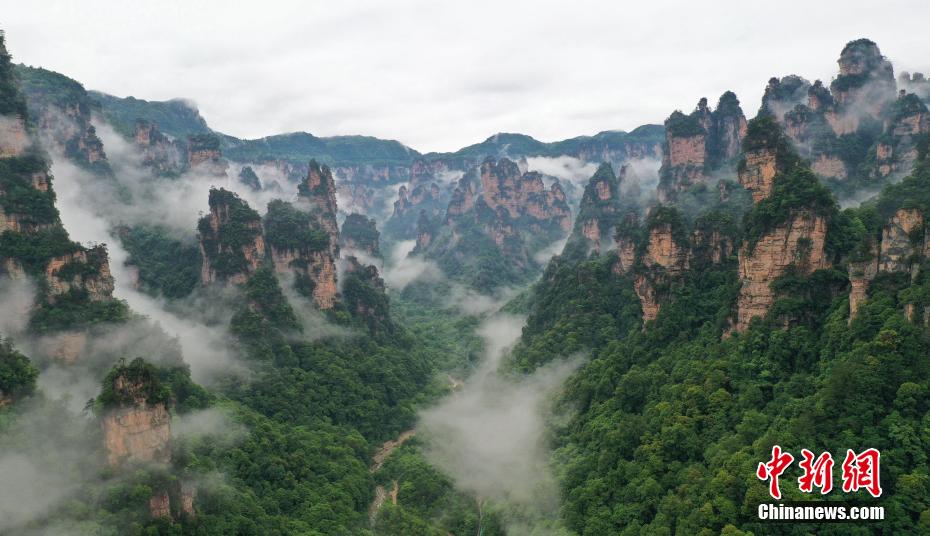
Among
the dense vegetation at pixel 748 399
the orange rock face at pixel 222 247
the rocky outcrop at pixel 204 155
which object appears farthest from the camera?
the rocky outcrop at pixel 204 155

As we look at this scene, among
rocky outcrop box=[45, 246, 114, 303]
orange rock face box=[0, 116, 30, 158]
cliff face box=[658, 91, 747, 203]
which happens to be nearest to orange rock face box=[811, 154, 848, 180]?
cliff face box=[658, 91, 747, 203]

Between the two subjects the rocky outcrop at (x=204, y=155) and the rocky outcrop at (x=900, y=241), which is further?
the rocky outcrop at (x=204, y=155)

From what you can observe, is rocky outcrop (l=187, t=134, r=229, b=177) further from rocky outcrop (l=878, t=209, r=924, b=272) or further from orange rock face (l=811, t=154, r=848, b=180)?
rocky outcrop (l=878, t=209, r=924, b=272)

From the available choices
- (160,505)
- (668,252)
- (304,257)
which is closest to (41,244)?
(160,505)

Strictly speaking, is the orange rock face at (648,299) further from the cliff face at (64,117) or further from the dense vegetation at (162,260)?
the cliff face at (64,117)

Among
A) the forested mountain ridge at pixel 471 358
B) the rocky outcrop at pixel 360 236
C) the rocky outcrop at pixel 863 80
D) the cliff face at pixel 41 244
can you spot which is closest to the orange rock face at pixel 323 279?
the forested mountain ridge at pixel 471 358

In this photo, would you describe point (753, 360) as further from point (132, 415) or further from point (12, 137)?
point (12, 137)
